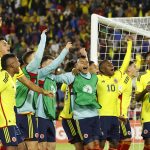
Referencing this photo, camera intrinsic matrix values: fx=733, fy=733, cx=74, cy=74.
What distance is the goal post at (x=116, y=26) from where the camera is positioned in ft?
48.8

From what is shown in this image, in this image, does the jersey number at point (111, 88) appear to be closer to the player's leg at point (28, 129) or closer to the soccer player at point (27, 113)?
the soccer player at point (27, 113)

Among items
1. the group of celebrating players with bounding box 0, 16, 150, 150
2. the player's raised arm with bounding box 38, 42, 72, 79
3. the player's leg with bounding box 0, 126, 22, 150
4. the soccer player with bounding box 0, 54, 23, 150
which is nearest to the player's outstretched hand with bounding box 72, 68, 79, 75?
the group of celebrating players with bounding box 0, 16, 150, 150

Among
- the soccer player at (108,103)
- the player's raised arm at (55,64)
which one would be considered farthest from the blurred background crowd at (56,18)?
the player's raised arm at (55,64)

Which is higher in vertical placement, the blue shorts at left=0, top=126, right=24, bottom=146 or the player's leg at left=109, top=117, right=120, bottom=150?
the blue shorts at left=0, top=126, right=24, bottom=146

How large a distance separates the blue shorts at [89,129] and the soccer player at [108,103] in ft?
2.13

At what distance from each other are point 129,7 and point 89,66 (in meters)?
15.8

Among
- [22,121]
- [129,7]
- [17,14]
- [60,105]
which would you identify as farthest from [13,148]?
[17,14]

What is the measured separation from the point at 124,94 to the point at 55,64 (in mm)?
2314

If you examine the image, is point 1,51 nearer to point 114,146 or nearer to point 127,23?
point 114,146

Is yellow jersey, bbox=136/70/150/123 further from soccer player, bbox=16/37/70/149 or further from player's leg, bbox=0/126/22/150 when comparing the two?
player's leg, bbox=0/126/22/150

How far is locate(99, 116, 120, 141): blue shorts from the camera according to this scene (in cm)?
1305

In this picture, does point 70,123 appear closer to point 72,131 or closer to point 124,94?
point 72,131

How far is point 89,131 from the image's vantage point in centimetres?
1234

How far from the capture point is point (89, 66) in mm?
13008
